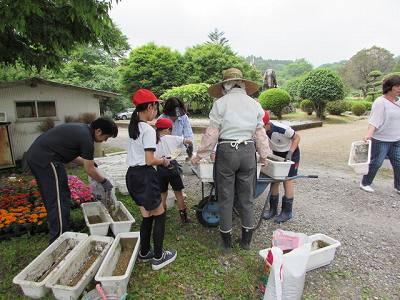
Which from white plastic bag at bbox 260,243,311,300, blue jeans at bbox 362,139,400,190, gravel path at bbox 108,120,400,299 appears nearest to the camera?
white plastic bag at bbox 260,243,311,300

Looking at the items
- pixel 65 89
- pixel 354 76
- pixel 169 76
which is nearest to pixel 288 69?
pixel 354 76

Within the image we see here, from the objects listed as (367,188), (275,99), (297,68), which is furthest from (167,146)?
(297,68)

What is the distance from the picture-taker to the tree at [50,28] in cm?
356

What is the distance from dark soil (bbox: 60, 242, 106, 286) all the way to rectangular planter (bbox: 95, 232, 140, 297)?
244 millimetres

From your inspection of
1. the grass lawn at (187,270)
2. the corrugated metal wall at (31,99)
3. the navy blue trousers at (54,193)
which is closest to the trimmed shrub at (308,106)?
the corrugated metal wall at (31,99)

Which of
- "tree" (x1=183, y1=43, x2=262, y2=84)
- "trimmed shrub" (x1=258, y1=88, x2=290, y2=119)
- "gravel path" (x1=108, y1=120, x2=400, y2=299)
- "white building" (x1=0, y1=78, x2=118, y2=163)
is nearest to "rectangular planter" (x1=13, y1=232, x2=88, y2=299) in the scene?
"gravel path" (x1=108, y1=120, x2=400, y2=299)

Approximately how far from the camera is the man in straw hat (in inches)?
124

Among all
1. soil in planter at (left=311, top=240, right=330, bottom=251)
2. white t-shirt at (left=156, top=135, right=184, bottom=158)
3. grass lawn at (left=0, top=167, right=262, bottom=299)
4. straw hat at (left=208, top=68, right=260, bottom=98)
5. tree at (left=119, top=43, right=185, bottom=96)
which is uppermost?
tree at (left=119, top=43, right=185, bottom=96)

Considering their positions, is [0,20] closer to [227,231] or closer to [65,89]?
[227,231]

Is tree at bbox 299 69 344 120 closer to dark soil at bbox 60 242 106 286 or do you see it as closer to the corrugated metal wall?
the corrugated metal wall

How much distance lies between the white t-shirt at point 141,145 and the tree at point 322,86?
51.5 feet

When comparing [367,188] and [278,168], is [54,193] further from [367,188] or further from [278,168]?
[367,188]

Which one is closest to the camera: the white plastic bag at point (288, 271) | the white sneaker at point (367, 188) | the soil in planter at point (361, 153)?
the white plastic bag at point (288, 271)

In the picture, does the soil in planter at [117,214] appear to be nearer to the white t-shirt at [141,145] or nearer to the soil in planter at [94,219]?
the soil in planter at [94,219]
